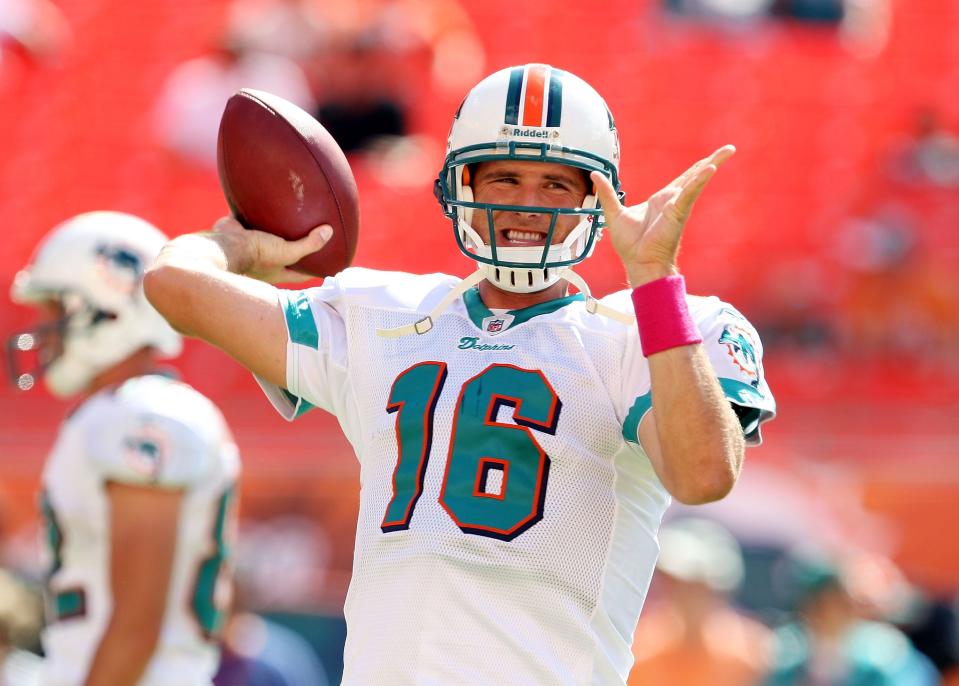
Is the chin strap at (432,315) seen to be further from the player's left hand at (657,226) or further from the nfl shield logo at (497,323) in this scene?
the player's left hand at (657,226)

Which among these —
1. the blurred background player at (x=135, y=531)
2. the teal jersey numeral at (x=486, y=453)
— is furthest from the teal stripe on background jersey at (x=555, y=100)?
the blurred background player at (x=135, y=531)

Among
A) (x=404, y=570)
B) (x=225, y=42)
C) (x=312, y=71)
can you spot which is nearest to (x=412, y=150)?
(x=312, y=71)

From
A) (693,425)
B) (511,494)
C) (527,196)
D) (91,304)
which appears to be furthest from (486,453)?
(91,304)

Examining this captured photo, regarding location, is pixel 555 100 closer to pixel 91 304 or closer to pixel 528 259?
pixel 528 259

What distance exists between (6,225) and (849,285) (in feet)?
16.2

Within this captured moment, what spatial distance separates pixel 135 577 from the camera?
3416mm

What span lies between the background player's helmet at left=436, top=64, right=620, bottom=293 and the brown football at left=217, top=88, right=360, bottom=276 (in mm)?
259

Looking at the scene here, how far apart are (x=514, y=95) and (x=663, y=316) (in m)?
0.57

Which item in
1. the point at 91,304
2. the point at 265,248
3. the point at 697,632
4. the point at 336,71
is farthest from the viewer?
the point at 336,71

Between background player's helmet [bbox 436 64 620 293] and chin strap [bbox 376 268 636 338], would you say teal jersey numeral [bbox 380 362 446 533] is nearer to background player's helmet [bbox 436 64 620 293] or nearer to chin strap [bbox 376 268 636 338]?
chin strap [bbox 376 268 636 338]

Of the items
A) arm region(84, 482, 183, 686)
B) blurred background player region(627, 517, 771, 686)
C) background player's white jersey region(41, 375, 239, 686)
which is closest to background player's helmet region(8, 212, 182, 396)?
background player's white jersey region(41, 375, 239, 686)

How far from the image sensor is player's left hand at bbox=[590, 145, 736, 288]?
2191mm

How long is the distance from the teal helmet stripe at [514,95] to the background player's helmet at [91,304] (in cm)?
149

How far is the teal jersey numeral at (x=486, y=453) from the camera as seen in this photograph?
7.44ft
